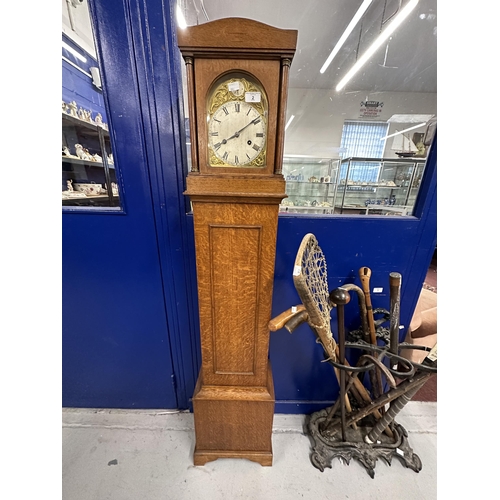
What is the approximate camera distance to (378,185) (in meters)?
1.51

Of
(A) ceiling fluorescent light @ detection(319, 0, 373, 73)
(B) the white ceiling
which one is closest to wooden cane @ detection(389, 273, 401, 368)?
(B) the white ceiling

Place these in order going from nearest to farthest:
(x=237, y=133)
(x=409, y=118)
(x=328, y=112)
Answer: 1. (x=237, y=133)
2. (x=409, y=118)
3. (x=328, y=112)

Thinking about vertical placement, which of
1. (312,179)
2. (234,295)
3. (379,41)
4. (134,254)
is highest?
(379,41)

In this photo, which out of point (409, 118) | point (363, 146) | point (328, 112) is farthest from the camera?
point (328, 112)

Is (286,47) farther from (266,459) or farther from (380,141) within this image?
(266,459)

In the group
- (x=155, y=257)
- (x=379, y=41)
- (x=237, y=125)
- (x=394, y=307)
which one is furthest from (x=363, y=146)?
(x=155, y=257)

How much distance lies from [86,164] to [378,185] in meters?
1.77

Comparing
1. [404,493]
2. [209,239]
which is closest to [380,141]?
[209,239]

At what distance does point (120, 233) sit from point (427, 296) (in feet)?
7.74

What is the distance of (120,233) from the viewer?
1.16 metres

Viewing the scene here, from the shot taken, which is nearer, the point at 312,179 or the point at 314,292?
the point at 314,292

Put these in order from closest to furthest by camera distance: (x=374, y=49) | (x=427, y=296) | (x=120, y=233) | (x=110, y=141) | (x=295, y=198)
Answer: (x=110, y=141) → (x=120, y=233) → (x=374, y=49) → (x=295, y=198) → (x=427, y=296)

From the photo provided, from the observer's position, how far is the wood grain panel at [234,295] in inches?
34.5

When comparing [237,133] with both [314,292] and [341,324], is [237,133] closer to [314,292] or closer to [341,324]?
[314,292]
